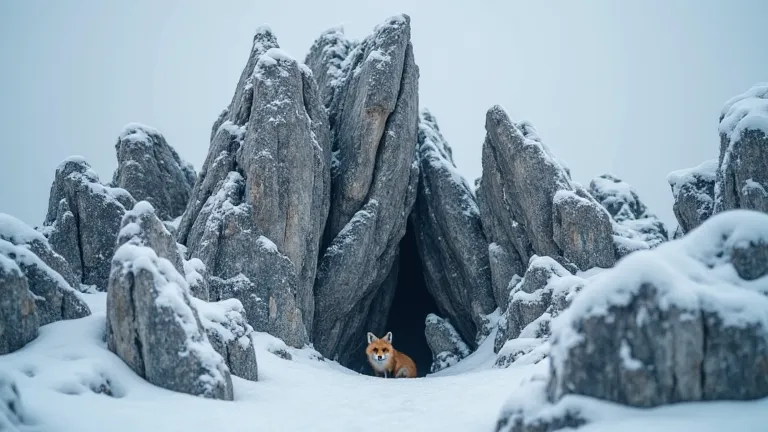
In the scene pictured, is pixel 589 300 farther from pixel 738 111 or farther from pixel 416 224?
pixel 416 224

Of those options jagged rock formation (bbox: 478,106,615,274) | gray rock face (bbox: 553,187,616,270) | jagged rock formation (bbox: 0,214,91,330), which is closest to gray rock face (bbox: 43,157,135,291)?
jagged rock formation (bbox: 0,214,91,330)

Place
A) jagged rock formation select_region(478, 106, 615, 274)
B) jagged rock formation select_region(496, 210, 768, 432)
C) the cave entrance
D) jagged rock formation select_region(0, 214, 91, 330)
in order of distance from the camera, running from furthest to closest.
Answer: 1. the cave entrance
2. jagged rock formation select_region(478, 106, 615, 274)
3. jagged rock formation select_region(0, 214, 91, 330)
4. jagged rock formation select_region(496, 210, 768, 432)

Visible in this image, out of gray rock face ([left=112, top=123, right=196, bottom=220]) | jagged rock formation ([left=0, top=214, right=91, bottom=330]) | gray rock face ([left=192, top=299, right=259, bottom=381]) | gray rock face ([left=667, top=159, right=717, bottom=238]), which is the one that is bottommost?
gray rock face ([left=192, top=299, right=259, bottom=381])

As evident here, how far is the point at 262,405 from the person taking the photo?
1126 centimetres

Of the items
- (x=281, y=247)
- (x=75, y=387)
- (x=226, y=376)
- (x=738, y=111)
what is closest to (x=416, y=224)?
(x=281, y=247)

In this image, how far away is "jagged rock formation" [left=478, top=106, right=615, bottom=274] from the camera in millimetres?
21875

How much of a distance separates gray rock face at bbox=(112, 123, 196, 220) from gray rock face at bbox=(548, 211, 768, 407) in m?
22.1

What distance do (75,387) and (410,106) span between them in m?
20.1

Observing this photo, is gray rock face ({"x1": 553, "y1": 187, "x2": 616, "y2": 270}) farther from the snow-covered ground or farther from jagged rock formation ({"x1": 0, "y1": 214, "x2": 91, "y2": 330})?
jagged rock formation ({"x1": 0, "y1": 214, "x2": 91, "y2": 330})

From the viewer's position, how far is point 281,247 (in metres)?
20.9

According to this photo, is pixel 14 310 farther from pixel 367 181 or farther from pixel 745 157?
pixel 745 157

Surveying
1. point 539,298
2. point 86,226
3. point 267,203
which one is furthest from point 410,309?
point 86,226

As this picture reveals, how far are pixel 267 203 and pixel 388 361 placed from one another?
7125 millimetres

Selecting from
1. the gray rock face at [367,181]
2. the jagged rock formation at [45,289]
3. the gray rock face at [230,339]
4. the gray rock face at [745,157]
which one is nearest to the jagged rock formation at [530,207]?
the gray rock face at [367,181]
